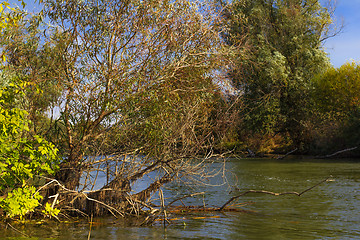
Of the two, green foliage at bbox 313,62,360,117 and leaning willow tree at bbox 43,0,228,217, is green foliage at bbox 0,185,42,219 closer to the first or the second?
leaning willow tree at bbox 43,0,228,217

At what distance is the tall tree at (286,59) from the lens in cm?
3662

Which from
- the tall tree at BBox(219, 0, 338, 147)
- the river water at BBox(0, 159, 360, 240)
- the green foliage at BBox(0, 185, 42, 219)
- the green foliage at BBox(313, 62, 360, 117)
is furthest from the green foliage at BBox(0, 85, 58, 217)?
the green foliage at BBox(313, 62, 360, 117)

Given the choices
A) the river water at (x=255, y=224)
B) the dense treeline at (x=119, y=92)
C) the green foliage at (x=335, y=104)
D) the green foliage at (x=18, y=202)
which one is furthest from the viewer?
the green foliage at (x=335, y=104)

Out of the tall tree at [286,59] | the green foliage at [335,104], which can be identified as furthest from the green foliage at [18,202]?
the green foliage at [335,104]

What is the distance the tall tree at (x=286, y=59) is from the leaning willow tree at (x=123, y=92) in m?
23.3

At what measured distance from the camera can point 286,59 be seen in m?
38.3

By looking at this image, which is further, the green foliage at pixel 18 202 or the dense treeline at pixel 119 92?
the dense treeline at pixel 119 92

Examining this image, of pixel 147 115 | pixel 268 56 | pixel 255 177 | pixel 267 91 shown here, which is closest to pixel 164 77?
pixel 147 115

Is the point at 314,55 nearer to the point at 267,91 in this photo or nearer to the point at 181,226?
A: the point at 267,91

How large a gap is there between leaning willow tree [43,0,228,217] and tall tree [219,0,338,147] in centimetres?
2330

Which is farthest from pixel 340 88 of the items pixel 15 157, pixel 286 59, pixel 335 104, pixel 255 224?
pixel 15 157

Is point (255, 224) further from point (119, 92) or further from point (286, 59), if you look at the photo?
point (286, 59)

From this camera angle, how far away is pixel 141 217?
11852mm

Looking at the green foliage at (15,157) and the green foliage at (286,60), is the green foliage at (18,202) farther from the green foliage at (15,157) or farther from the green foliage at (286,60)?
the green foliage at (286,60)
